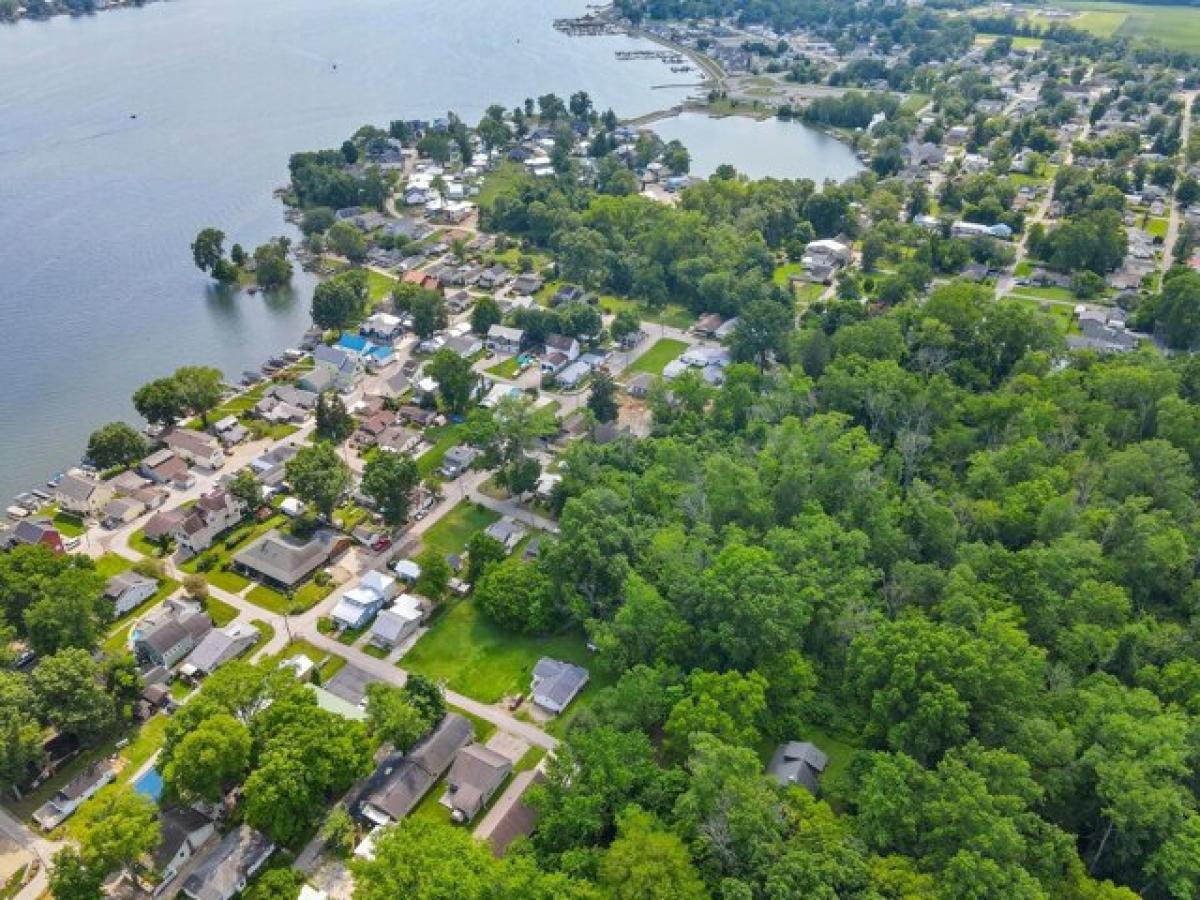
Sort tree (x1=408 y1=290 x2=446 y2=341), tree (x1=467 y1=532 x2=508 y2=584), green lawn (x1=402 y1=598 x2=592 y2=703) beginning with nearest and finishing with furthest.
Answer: green lawn (x1=402 y1=598 x2=592 y2=703) → tree (x1=467 y1=532 x2=508 y2=584) → tree (x1=408 y1=290 x2=446 y2=341)

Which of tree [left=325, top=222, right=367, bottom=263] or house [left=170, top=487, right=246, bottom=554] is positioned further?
tree [left=325, top=222, right=367, bottom=263]

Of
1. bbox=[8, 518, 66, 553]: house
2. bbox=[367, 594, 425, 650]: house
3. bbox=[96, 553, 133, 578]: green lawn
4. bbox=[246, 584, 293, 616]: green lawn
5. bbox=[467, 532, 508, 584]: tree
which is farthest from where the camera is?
bbox=[96, 553, 133, 578]: green lawn

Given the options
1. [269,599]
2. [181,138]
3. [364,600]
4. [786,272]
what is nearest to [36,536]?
[269,599]

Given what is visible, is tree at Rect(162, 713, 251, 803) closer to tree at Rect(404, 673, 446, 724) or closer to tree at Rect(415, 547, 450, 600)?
tree at Rect(404, 673, 446, 724)

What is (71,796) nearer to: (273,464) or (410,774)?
(410,774)

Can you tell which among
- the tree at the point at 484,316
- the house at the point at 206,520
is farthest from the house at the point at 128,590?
the tree at the point at 484,316

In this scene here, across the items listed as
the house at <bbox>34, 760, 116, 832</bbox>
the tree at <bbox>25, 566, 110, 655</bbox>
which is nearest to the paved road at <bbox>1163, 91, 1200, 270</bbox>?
the tree at <bbox>25, 566, 110, 655</bbox>

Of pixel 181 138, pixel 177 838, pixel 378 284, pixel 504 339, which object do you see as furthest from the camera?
pixel 181 138

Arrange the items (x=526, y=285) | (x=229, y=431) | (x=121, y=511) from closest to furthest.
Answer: (x=121, y=511), (x=229, y=431), (x=526, y=285)
